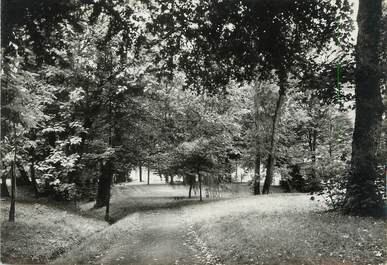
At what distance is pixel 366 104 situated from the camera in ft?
44.3

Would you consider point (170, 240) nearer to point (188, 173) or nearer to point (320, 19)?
point (320, 19)

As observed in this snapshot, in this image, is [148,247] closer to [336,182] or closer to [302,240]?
[302,240]

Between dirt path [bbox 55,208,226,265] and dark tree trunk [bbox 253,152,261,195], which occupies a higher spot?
dark tree trunk [bbox 253,152,261,195]

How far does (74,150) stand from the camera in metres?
25.2

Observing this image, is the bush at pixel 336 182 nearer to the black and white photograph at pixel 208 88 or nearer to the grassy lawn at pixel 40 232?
the black and white photograph at pixel 208 88

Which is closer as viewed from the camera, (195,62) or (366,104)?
(195,62)

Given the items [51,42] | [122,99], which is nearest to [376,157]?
[51,42]

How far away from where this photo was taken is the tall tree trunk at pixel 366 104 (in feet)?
43.8

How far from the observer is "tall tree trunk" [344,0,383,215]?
43.8ft

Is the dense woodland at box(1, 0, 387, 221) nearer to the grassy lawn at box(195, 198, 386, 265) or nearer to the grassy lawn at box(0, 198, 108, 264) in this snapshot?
the grassy lawn at box(0, 198, 108, 264)

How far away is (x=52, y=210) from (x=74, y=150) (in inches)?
244

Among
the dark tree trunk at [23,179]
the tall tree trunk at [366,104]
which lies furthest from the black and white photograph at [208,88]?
the dark tree trunk at [23,179]

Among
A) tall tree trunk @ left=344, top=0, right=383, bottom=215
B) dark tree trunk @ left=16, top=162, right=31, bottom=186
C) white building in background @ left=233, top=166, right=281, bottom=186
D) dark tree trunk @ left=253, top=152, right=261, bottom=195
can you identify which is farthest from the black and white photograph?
white building in background @ left=233, top=166, right=281, bottom=186

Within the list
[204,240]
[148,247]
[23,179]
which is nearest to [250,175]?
[23,179]
